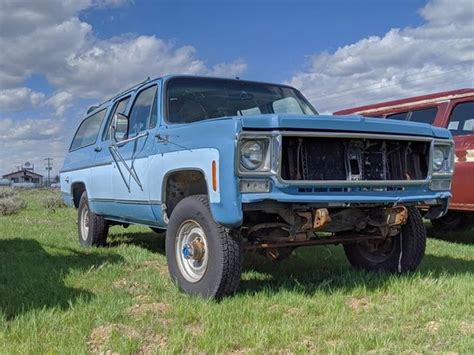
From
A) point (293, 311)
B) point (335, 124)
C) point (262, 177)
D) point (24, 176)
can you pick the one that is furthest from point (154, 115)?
point (24, 176)

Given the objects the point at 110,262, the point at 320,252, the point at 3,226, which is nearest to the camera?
the point at 110,262

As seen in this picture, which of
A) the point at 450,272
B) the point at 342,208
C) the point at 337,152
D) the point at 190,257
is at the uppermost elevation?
the point at 337,152

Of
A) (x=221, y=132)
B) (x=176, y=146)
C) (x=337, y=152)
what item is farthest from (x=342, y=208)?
(x=176, y=146)

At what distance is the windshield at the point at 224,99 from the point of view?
545 centimetres

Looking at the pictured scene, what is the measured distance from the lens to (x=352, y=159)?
4.49 meters

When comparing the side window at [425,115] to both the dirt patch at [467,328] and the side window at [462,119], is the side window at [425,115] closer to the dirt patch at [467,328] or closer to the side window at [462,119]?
the side window at [462,119]

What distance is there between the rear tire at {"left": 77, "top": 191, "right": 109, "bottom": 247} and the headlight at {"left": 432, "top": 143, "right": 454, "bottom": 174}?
4.46 metres

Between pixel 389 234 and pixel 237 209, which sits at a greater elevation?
pixel 237 209

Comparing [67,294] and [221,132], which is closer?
[221,132]

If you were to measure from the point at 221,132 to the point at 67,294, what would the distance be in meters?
1.93

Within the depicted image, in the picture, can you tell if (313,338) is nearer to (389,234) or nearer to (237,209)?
(237,209)

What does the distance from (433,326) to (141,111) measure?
374 centimetres

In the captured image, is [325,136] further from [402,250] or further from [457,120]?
[457,120]

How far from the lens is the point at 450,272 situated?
5.53 metres
